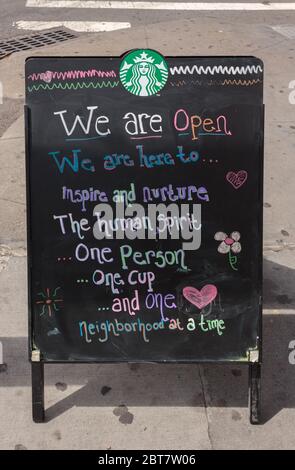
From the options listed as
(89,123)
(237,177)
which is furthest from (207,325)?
(89,123)

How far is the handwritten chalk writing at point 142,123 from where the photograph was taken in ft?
11.1

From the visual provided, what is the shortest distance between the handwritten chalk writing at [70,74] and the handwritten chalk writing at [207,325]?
1369 millimetres

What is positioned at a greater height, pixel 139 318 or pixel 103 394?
pixel 139 318

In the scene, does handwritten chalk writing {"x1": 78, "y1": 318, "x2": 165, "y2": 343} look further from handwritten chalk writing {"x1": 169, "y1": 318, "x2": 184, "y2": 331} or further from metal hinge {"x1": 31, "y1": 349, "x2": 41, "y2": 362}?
metal hinge {"x1": 31, "y1": 349, "x2": 41, "y2": 362}

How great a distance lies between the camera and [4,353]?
418 centimetres

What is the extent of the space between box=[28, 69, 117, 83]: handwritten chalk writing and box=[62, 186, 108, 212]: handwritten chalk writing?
22.2 inches

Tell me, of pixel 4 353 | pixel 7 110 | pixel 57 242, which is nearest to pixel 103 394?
pixel 4 353

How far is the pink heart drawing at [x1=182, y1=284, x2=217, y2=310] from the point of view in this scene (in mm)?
3566

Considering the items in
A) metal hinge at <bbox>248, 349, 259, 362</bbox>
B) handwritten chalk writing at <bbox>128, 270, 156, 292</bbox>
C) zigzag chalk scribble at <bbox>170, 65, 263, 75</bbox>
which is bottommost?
metal hinge at <bbox>248, 349, 259, 362</bbox>

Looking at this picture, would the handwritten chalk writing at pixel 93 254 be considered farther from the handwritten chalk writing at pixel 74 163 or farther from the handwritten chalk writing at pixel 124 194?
the handwritten chalk writing at pixel 74 163

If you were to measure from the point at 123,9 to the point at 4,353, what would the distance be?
29.2 feet

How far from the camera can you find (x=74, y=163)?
343cm
